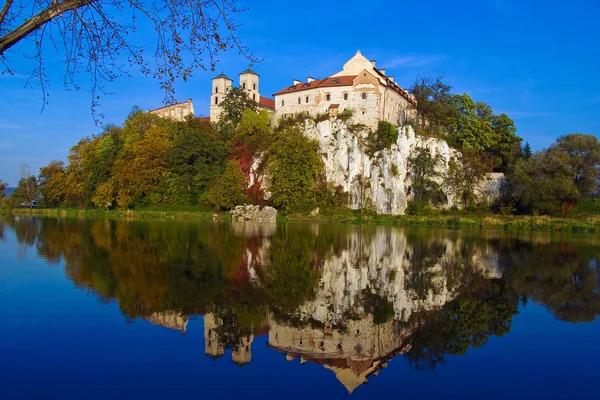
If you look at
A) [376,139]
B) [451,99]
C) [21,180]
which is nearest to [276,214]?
[376,139]

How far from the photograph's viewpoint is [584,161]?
50344 millimetres

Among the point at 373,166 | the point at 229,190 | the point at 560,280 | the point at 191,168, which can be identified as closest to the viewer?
the point at 560,280

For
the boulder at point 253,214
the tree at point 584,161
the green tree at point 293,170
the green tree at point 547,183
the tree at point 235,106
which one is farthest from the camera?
the tree at point 235,106

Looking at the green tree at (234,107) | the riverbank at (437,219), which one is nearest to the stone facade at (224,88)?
the green tree at (234,107)

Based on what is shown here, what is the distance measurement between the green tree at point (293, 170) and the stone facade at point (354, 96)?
947cm

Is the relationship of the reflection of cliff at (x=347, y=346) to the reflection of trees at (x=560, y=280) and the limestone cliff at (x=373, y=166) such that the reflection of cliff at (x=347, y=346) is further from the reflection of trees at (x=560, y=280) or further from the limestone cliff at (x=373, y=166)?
the limestone cliff at (x=373, y=166)

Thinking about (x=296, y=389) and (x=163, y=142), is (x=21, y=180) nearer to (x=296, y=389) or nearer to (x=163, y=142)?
(x=163, y=142)

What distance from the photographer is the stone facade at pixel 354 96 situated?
60.7 m

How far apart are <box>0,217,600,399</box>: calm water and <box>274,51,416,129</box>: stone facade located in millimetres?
45965

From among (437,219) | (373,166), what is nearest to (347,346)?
(437,219)

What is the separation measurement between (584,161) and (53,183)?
77.1 metres

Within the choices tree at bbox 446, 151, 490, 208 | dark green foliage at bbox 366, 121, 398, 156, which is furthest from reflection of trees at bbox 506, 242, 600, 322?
dark green foliage at bbox 366, 121, 398, 156

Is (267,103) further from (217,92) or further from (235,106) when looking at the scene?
(235,106)

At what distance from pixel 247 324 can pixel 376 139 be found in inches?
2085
